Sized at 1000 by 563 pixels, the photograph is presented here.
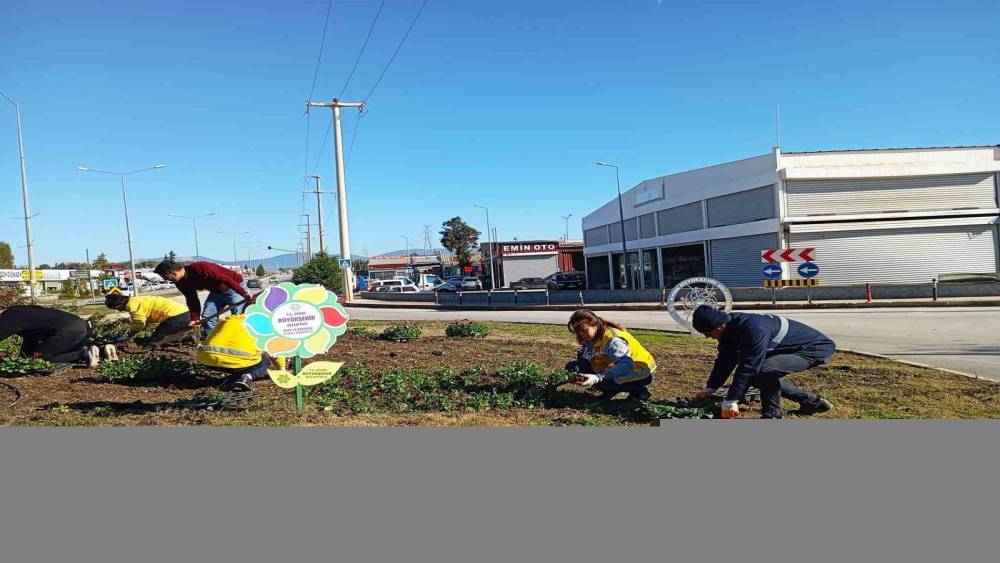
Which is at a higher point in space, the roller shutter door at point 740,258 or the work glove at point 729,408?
the roller shutter door at point 740,258

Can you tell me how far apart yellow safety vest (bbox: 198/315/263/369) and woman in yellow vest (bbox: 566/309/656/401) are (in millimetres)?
3080

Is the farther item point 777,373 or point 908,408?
point 908,408

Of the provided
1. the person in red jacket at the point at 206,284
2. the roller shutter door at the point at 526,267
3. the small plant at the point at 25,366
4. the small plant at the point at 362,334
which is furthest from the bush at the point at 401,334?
the roller shutter door at the point at 526,267

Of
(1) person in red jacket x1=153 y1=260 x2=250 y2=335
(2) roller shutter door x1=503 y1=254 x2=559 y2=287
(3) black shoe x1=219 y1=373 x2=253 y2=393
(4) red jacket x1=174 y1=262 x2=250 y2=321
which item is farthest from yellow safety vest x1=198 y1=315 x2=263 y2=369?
(2) roller shutter door x1=503 y1=254 x2=559 y2=287

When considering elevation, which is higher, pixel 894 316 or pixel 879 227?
pixel 879 227

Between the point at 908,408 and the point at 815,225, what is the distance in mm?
27428

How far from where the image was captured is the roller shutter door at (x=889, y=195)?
29609 mm

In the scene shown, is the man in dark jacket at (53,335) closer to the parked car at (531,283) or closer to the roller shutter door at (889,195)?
the roller shutter door at (889,195)

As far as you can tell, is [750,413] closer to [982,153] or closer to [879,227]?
[879,227]

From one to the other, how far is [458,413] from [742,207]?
1222 inches

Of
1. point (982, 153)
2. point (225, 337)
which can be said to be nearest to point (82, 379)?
point (225, 337)

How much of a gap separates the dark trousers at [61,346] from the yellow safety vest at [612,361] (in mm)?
6336

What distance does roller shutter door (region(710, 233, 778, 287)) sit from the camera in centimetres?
3150

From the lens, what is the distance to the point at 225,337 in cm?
580
